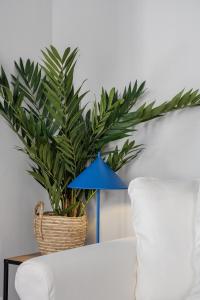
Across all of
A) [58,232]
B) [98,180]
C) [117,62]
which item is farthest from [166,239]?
[117,62]

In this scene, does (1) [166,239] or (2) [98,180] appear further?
(2) [98,180]

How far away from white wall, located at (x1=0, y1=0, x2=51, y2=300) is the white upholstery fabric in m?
1.04

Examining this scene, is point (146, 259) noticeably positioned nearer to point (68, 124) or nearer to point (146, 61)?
point (68, 124)

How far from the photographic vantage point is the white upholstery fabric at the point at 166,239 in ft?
5.84

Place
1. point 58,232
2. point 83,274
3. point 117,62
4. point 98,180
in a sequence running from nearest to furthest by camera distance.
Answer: point 83,274 → point 98,180 → point 58,232 → point 117,62

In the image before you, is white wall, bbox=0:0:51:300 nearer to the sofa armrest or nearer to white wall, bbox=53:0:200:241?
white wall, bbox=53:0:200:241

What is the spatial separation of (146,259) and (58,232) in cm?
75

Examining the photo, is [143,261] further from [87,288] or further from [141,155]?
[141,155]

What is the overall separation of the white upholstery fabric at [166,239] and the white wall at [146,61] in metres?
0.62

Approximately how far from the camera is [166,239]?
1.81 metres

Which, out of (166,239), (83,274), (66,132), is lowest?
(83,274)

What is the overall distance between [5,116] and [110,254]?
1.08 metres

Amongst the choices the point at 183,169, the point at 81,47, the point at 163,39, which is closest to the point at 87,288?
the point at 183,169

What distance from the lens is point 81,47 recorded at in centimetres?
295
